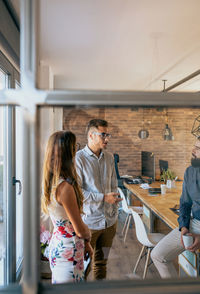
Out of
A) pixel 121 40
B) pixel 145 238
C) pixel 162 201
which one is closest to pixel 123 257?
pixel 145 238

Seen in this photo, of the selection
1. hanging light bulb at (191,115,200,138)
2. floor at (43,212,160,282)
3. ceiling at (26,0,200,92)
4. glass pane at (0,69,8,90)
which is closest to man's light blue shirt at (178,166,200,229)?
hanging light bulb at (191,115,200,138)

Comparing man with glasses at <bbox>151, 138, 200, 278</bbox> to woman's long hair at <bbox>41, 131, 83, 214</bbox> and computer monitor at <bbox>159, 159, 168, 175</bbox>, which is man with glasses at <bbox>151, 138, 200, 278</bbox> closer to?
computer monitor at <bbox>159, 159, 168, 175</bbox>

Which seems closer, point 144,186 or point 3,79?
point 144,186

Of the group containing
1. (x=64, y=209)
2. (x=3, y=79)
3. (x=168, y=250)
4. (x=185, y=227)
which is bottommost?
(x=168, y=250)

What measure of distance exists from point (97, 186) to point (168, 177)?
0.31 m

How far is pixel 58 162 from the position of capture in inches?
36.2

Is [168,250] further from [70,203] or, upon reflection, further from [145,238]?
[70,203]

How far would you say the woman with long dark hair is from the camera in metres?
0.92

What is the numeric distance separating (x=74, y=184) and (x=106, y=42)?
1514 millimetres

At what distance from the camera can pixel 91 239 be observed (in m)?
1.05

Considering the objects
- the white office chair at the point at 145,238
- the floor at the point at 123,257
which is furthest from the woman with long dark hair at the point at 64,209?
the white office chair at the point at 145,238

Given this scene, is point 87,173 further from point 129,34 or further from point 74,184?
point 129,34

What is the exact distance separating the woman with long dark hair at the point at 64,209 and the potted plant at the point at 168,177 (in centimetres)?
37

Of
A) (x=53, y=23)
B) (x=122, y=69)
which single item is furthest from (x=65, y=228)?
(x=122, y=69)
